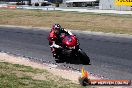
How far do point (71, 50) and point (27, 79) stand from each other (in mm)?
3756

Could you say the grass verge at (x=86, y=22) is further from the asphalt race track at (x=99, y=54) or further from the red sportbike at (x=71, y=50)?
the red sportbike at (x=71, y=50)

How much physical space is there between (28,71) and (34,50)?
581 centimetres

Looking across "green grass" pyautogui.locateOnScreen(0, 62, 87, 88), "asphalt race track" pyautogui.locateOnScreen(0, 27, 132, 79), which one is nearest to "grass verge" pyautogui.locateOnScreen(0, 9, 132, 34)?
"asphalt race track" pyautogui.locateOnScreen(0, 27, 132, 79)

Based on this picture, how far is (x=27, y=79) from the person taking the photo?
1085 centimetres

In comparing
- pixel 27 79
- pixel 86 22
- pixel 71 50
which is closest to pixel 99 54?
pixel 71 50

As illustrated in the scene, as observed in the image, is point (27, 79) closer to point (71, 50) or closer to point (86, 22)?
point (71, 50)

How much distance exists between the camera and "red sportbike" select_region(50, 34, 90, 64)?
14.2m

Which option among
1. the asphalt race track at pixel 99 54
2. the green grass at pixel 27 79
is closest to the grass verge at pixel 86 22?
the asphalt race track at pixel 99 54

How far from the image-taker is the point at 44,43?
20.8m

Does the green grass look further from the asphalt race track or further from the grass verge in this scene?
the grass verge

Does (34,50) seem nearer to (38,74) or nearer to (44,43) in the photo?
(44,43)

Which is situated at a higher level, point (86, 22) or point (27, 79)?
point (27, 79)

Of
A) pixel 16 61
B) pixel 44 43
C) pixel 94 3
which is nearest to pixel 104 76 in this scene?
pixel 16 61

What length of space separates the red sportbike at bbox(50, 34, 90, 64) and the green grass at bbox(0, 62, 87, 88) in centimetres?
208
